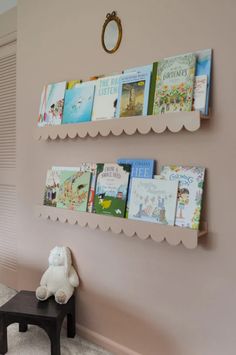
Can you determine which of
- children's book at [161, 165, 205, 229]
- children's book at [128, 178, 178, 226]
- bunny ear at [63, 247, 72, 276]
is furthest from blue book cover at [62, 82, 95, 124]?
bunny ear at [63, 247, 72, 276]

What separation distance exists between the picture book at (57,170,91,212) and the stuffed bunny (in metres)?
0.28

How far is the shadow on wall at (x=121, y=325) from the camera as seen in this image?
4.45 ft

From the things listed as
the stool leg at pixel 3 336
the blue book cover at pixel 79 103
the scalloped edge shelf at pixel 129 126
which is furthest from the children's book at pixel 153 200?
the stool leg at pixel 3 336

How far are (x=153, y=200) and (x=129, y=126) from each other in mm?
352

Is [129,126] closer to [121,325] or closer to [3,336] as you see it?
[121,325]

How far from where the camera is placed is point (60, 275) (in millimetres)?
1608

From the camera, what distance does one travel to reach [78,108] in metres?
1.54

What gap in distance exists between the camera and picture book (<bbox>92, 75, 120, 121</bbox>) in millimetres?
1405

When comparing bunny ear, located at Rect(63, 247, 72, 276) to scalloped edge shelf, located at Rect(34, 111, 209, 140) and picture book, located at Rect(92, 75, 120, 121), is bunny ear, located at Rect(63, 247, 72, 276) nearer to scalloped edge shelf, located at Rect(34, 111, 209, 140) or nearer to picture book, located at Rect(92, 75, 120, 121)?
scalloped edge shelf, located at Rect(34, 111, 209, 140)

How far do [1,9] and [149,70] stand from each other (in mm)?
1459

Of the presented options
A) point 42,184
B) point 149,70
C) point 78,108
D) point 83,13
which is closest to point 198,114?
point 149,70

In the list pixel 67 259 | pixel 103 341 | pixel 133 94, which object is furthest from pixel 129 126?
pixel 103 341

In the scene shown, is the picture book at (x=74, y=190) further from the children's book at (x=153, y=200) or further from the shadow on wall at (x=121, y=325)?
the shadow on wall at (x=121, y=325)

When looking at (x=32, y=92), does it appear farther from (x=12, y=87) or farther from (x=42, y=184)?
(x=42, y=184)
